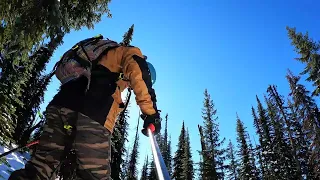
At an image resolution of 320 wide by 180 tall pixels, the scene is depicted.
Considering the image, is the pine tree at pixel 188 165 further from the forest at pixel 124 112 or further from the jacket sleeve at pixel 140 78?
the jacket sleeve at pixel 140 78

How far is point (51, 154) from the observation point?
283 centimetres

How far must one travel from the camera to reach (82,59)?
10.9 feet

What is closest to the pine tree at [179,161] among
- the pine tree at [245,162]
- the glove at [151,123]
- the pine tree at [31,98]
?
the pine tree at [245,162]

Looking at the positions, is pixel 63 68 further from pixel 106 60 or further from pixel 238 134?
pixel 238 134

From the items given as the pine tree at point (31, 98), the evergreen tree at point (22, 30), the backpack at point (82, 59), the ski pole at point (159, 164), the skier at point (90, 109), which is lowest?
the ski pole at point (159, 164)

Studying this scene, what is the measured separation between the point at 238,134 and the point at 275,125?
8352mm

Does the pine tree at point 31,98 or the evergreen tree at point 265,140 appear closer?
the pine tree at point 31,98

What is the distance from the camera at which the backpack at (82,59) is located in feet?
10.6

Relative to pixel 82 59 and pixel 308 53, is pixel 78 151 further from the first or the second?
pixel 308 53

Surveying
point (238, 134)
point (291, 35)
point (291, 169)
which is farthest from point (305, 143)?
point (291, 35)

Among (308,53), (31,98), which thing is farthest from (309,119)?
(31,98)

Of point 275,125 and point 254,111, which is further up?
point 254,111

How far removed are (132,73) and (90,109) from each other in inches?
26.8

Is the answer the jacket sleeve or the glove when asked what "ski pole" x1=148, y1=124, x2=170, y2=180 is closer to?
the glove
